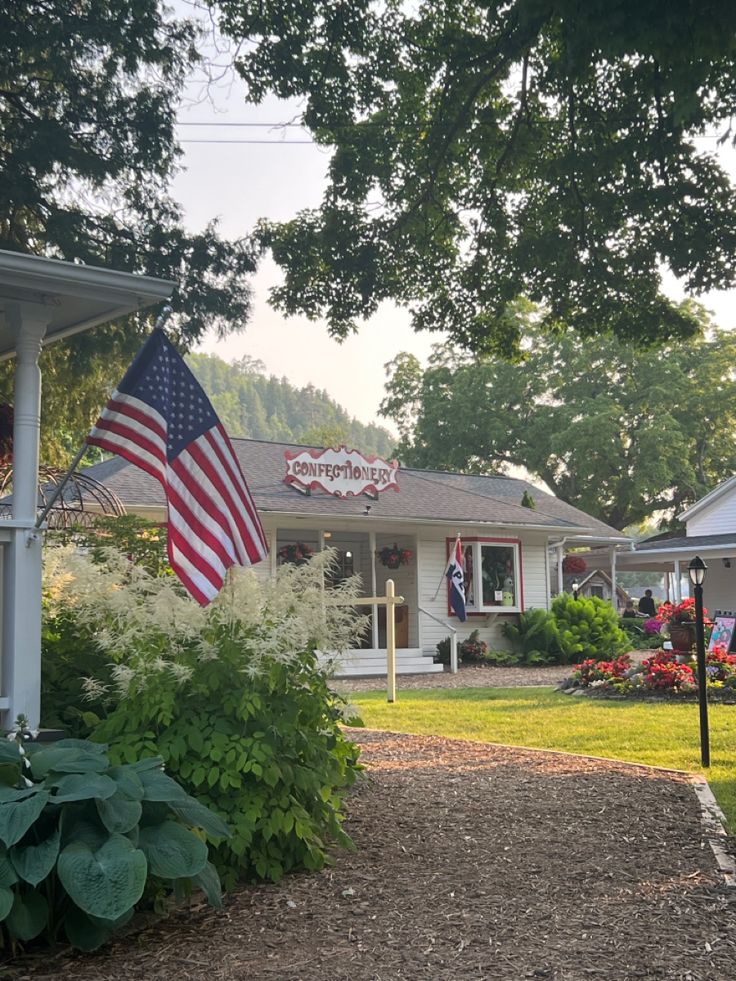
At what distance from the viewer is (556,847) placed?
18.0 feet

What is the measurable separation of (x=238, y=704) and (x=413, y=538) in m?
16.6

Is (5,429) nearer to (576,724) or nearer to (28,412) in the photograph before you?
(28,412)

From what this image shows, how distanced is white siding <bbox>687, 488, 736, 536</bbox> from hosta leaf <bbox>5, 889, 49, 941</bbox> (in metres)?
27.3

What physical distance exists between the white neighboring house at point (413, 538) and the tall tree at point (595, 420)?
18806mm

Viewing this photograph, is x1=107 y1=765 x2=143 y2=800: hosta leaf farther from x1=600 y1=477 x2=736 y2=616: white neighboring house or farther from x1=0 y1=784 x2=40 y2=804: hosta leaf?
x1=600 y1=477 x2=736 y2=616: white neighboring house

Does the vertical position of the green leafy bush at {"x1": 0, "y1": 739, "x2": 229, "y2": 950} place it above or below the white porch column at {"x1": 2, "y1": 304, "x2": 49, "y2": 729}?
below

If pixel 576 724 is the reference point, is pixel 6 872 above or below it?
above

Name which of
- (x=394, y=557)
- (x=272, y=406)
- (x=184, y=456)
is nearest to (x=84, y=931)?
(x=184, y=456)

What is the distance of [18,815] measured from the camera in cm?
358

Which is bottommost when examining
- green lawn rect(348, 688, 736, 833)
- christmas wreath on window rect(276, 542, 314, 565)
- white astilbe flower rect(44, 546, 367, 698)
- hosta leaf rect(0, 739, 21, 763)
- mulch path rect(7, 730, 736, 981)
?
green lawn rect(348, 688, 736, 833)

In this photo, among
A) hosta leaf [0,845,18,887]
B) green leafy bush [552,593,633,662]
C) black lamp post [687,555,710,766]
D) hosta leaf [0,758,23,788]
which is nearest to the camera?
hosta leaf [0,845,18,887]

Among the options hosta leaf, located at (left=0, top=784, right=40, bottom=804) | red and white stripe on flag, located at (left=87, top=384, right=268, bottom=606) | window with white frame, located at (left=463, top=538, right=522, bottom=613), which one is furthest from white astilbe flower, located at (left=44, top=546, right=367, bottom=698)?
window with white frame, located at (left=463, top=538, right=522, bottom=613)

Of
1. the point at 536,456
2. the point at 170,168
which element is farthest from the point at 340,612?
the point at 536,456

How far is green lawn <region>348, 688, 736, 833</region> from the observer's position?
866 centimetres
